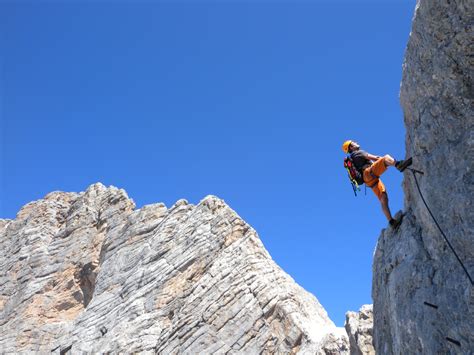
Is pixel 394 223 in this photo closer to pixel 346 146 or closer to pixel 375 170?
pixel 375 170

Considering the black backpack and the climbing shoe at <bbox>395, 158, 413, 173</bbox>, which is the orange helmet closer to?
the black backpack

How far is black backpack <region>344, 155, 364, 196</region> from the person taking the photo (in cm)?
1527

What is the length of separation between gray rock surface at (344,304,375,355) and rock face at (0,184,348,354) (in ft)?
12.7

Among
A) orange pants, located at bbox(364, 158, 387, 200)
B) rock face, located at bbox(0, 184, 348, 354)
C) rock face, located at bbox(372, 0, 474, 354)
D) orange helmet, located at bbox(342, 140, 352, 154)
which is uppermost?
rock face, located at bbox(0, 184, 348, 354)

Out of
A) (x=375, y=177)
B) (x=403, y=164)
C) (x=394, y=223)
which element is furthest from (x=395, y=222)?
(x=403, y=164)

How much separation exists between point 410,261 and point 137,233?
34.3 metres

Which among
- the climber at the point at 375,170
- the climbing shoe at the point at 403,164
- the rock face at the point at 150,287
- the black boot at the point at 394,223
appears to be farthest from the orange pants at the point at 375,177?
the rock face at the point at 150,287

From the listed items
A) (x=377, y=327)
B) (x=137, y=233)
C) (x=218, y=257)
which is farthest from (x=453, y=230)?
(x=137, y=233)

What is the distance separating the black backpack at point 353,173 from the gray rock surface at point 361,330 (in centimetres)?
803

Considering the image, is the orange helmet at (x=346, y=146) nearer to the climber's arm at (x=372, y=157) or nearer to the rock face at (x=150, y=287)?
the climber's arm at (x=372, y=157)

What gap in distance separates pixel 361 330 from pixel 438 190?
11.2 meters

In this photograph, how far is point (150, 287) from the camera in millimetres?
36062

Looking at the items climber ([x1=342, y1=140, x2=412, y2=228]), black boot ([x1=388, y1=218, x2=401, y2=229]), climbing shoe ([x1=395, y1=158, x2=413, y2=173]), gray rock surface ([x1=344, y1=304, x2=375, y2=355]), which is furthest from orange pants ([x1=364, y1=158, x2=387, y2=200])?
gray rock surface ([x1=344, y1=304, x2=375, y2=355])

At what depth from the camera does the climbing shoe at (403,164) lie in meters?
13.2
